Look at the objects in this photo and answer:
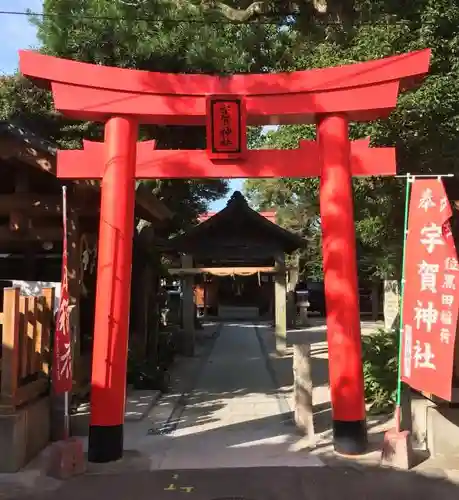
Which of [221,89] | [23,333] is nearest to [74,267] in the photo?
[23,333]

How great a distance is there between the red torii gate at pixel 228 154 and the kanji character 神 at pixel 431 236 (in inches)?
39.7

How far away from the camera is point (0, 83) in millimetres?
13195

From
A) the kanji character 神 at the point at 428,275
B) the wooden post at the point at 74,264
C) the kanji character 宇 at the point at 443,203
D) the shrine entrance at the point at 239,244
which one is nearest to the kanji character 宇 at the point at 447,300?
the kanji character 神 at the point at 428,275

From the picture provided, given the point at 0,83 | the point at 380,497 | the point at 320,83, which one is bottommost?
the point at 380,497

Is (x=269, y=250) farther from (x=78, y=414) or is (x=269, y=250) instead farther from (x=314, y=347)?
(x=78, y=414)

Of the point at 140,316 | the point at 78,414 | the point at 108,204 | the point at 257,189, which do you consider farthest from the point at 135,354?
the point at 257,189

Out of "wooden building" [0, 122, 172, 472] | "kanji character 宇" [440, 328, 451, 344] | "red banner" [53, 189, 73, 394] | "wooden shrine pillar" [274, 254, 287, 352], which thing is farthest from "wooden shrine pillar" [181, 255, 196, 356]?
"kanji character 宇" [440, 328, 451, 344]

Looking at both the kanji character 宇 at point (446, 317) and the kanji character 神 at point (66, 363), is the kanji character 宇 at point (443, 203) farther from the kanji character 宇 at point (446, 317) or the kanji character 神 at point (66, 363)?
the kanji character 神 at point (66, 363)

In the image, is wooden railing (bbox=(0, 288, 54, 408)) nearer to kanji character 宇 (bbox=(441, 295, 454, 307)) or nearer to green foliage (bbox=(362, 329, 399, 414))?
kanji character 宇 (bbox=(441, 295, 454, 307))

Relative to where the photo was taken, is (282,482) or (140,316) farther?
(140,316)

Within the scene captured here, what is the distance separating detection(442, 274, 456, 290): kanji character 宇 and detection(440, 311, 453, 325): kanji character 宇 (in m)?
0.24

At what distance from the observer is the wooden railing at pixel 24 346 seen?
235 inches

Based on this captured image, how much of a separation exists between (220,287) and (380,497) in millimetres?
26071

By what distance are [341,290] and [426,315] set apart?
1108 mm
